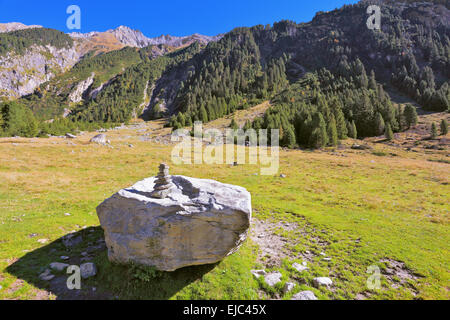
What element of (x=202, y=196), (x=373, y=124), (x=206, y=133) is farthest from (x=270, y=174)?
(x=373, y=124)

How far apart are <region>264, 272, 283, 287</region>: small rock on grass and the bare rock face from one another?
2.19m

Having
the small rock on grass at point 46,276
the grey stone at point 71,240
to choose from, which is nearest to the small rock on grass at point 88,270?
the small rock on grass at point 46,276

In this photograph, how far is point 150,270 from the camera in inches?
342

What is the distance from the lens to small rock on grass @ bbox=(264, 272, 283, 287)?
874cm

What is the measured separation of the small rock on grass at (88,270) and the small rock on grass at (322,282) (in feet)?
34.4

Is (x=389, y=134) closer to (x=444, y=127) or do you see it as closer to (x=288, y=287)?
(x=444, y=127)

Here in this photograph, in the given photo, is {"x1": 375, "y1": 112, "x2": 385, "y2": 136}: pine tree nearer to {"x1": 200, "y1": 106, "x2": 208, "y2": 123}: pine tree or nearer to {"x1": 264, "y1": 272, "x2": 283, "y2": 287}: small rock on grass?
{"x1": 200, "y1": 106, "x2": 208, "y2": 123}: pine tree

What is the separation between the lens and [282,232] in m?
14.3

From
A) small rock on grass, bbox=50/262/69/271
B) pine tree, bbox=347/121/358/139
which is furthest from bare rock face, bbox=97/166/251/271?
pine tree, bbox=347/121/358/139

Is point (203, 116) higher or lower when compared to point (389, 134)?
higher

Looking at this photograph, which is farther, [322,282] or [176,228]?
[322,282]

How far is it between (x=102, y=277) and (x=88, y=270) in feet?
2.65

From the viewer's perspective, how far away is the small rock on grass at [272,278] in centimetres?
874

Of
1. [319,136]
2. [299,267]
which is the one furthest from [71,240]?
[319,136]
